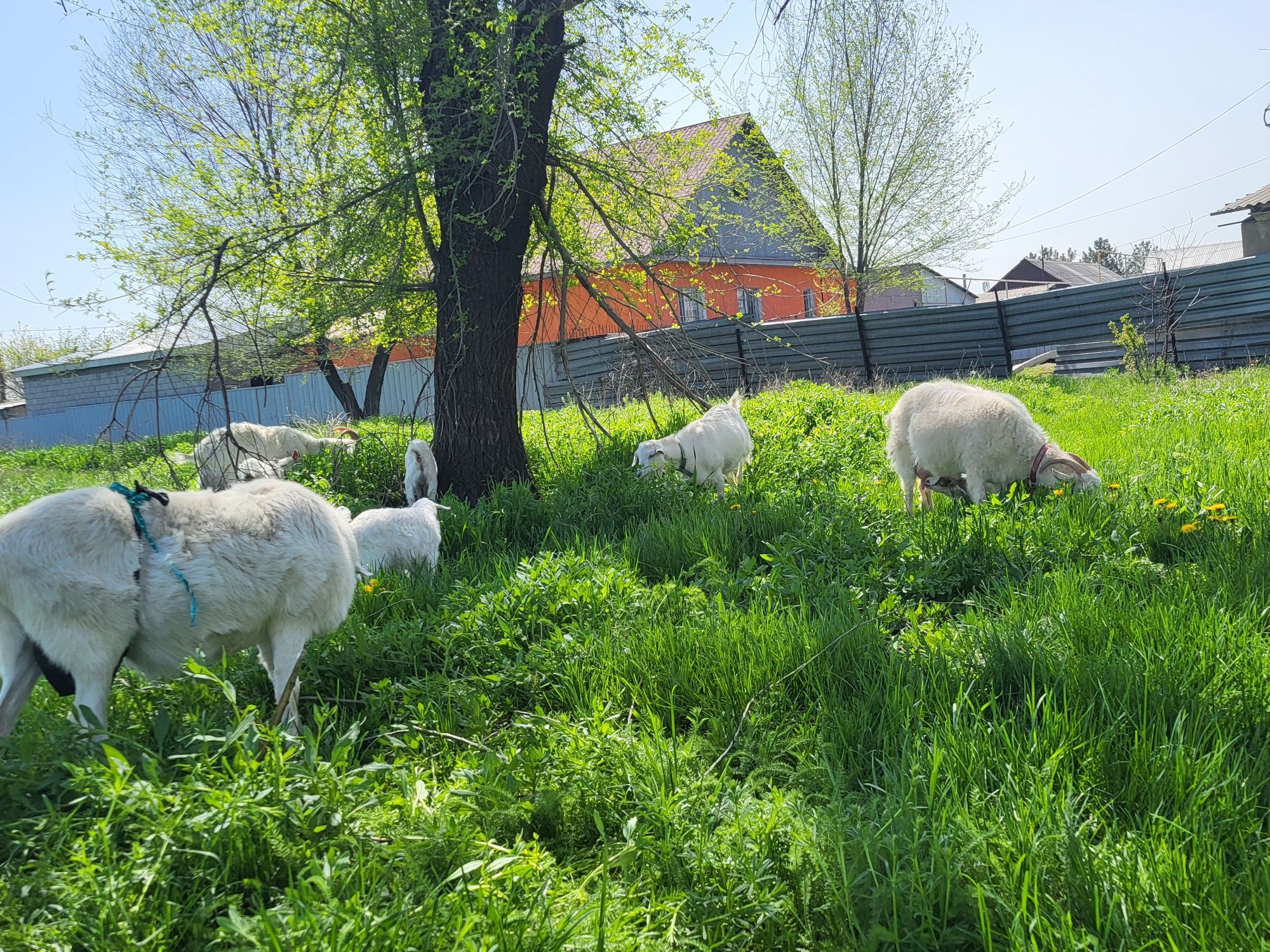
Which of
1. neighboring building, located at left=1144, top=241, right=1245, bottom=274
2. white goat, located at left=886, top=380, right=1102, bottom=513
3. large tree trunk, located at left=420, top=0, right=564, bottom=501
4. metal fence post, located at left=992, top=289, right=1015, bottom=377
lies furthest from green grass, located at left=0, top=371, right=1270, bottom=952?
neighboring building, located at left=1144, top=241, right=1245, bottom=274

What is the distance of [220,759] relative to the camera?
2820 millimetres

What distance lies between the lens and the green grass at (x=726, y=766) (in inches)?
79.0

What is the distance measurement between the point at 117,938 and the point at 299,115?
8.13 meters

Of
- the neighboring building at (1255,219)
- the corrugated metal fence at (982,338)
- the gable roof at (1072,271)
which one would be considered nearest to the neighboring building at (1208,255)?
the gable roof at (1072,271)

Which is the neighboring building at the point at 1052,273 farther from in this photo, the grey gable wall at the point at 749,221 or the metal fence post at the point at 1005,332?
the metal fence post at the point at 1005,332

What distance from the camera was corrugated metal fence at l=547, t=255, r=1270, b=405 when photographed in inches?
639

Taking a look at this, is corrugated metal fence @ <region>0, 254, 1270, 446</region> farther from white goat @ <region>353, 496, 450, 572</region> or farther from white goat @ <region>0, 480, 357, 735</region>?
white goat @ <region>0, 480, 357, 735</region>

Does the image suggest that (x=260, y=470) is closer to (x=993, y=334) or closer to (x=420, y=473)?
(x=420, y=473)

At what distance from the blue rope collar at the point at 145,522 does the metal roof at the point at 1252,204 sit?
3196 cm

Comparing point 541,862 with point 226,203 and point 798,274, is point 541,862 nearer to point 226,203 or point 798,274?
point 226,203

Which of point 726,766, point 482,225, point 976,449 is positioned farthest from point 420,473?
point 726,766

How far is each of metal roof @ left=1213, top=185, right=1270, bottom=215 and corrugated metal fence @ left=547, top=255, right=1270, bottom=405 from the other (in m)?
11.5

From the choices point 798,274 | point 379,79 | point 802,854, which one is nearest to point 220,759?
point 802,854

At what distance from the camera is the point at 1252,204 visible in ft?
84.6
